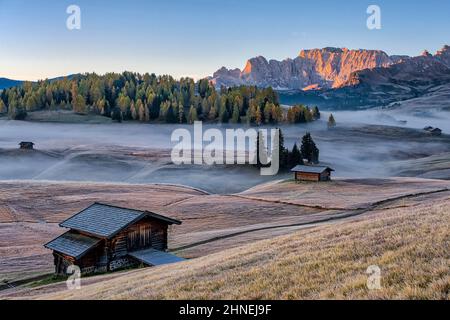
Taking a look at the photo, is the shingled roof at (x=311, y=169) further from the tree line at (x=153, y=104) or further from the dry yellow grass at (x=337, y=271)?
the tree line at (x=153, y=104)

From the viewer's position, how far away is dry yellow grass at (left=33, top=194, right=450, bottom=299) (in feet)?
35.7

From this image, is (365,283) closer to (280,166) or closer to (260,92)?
(280,166)

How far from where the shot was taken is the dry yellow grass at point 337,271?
10875 millimetres

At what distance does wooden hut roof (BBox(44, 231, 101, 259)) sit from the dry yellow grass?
598 inches

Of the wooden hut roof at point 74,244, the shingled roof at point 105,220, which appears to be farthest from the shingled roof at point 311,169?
the wooden hut roof at point 74,244

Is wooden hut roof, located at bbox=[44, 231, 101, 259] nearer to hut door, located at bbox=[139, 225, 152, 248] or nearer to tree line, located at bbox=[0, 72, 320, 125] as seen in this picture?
hut door, located at bbox=[139, 225, 152, 248]

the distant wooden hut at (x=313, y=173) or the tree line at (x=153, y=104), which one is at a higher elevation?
the tree line at (x=153, y=104)

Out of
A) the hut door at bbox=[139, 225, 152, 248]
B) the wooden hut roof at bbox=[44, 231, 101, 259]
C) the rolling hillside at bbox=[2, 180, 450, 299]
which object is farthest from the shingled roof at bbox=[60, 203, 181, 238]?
the rolling hillside at bbox=[2, 180, 450, 299]

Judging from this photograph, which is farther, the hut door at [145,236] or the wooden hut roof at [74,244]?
the hut door at [145,236]

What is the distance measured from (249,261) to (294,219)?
2970cm

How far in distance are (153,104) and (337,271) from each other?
541ft

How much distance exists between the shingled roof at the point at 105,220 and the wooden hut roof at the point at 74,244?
76cm

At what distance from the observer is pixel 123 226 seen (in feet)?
107
